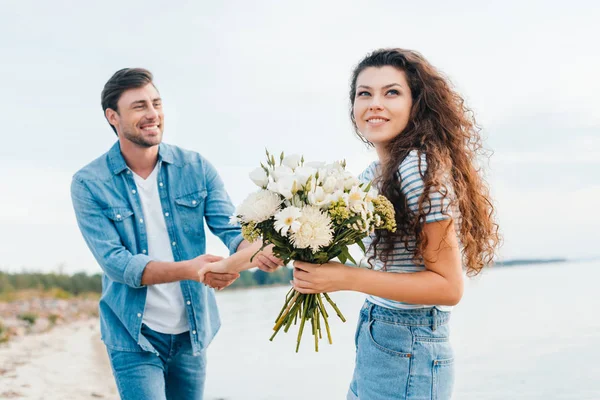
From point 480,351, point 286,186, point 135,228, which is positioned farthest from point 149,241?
point 480,351

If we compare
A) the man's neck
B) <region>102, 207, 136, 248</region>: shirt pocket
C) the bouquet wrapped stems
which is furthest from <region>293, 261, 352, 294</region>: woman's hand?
the man's neck

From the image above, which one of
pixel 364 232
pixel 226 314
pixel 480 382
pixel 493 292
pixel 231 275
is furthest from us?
pixel 493 292

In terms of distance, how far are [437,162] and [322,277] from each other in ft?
1.74

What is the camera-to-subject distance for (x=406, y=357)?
78.2 inches

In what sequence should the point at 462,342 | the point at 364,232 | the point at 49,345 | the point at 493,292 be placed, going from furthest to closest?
the point at 493,292, the point at 49,345, the point at 462,342, the point at 364,232

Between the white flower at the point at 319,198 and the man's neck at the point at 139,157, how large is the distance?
161 cm

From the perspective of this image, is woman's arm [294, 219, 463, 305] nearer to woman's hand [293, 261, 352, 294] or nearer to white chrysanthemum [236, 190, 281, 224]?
woman's hand [293, 261, 352, 294]

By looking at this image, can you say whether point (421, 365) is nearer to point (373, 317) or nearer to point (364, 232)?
point (373, 317)

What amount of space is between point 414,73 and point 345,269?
0.80 metres

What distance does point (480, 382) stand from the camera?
24.6ft

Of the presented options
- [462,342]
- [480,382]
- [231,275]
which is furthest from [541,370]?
[231,275]

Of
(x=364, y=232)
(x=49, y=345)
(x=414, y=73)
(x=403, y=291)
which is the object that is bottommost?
(x=49, y=345)

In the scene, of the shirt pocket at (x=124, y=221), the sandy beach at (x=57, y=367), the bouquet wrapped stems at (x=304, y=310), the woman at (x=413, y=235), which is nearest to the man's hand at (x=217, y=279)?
the shirt pocket at (x=124, y=221)

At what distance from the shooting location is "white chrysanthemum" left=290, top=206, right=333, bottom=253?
6.07ft
